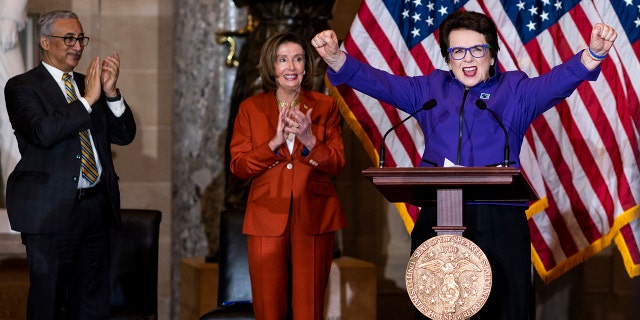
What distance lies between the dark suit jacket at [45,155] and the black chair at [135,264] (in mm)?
671

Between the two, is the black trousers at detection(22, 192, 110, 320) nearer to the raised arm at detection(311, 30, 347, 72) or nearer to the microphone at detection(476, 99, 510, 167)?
the raised arm at detection(311, 30, 347, 72)

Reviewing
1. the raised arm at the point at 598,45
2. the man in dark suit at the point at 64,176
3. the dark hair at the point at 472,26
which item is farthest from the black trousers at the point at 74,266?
the raised arm at the point at 598,45

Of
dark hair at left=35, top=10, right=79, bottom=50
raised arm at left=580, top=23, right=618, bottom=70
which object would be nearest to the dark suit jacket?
dark hair at left=35, top=10, right=79, bottom=50

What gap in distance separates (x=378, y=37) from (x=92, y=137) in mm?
1607

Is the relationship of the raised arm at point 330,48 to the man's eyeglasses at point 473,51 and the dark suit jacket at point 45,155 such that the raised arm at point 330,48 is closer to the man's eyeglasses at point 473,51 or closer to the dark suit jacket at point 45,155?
the man's eyeglasses at point 473,51

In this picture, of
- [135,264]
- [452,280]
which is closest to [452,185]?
[452,280]

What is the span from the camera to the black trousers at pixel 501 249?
3680 millimetres

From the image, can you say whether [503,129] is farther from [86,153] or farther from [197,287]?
[197,287]

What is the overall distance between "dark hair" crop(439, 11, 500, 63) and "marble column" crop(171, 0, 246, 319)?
2.82 metres

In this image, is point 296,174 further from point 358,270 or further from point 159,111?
point 159,111

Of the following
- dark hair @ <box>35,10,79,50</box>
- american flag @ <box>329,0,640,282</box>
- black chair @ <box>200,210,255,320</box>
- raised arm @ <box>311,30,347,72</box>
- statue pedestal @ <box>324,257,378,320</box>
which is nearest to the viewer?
raised arm @ <box>311,30,347,72</box>

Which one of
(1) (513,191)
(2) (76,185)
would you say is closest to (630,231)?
(1) (513,191)

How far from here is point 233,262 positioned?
208 inches

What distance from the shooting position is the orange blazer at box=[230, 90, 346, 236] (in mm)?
4406
